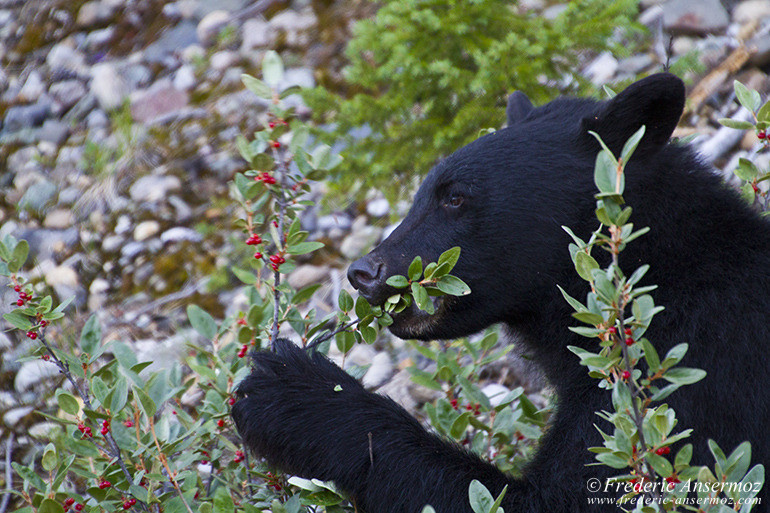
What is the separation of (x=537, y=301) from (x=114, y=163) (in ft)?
16.1

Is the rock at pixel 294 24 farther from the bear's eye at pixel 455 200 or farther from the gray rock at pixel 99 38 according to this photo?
the bear's eye at pixel 455 200

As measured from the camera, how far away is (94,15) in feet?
28.2

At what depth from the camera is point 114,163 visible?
6.60 metres

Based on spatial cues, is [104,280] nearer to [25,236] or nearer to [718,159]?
[25,236]

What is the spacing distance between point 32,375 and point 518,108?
323 centimetres

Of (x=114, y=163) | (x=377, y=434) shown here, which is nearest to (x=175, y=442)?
(x=377, y=434)

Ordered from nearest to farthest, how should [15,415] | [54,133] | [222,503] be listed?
[222,503]
[15,415]
[54,133]

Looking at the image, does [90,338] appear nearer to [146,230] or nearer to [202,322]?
[202,322]

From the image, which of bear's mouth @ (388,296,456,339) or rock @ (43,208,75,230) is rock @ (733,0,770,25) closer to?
bear's mouth @ (388,296,456,339)

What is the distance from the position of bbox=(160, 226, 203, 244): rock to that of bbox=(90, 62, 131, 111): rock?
6.97 ft

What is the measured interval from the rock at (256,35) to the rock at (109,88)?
1.21 meters

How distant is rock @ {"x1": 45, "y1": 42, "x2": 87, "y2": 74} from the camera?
795cm

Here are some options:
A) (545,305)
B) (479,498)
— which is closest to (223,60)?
(545,305)

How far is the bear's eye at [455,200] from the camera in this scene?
2.77 metres
